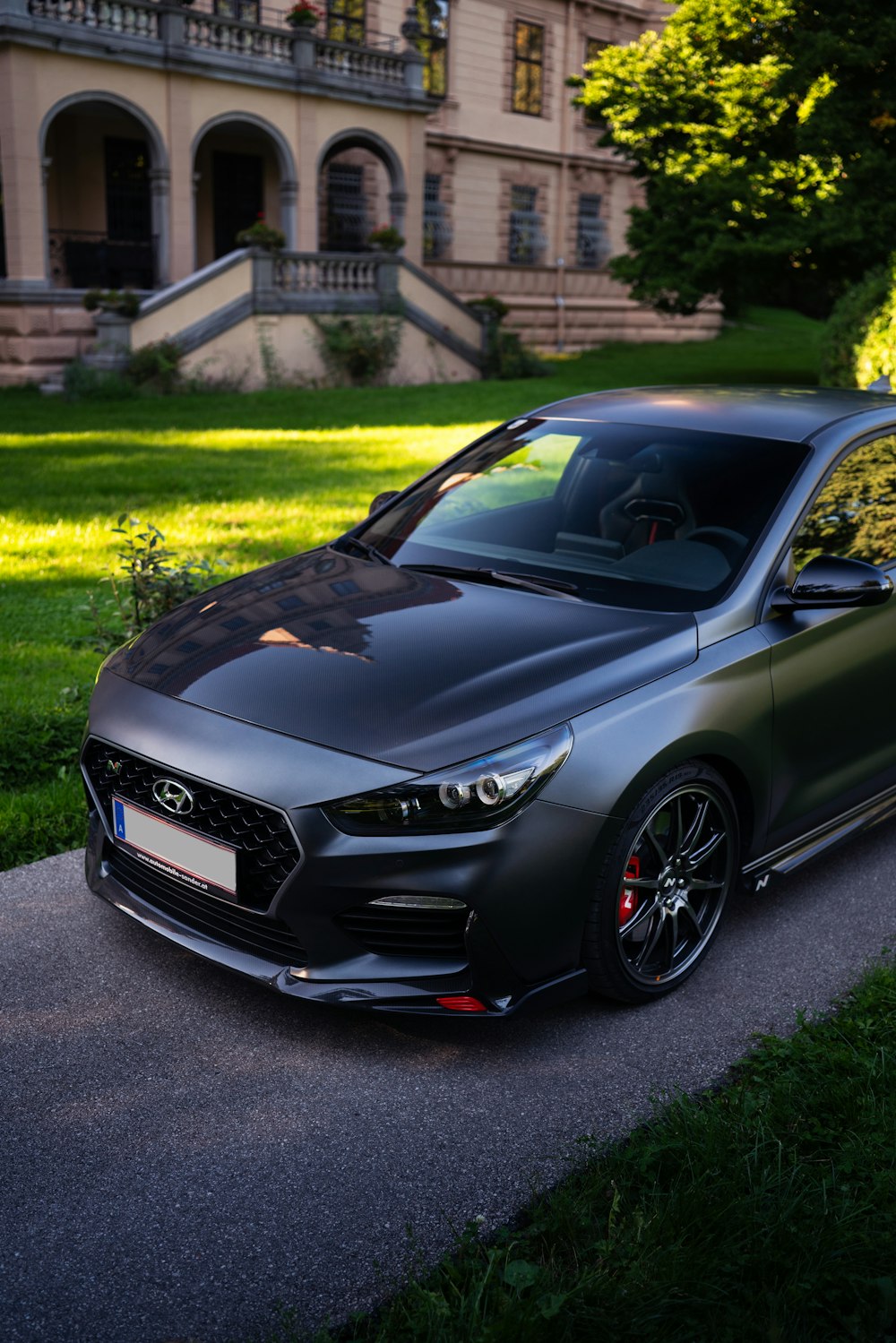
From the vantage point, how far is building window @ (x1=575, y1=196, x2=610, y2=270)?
1378 inches

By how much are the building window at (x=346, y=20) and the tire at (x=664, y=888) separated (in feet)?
89.5

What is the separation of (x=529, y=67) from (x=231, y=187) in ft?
32.5

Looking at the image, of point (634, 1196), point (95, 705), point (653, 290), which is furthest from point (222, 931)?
point (653, 290)

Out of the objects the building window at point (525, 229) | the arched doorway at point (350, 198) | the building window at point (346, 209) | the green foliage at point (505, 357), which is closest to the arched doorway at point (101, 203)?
the arched doorway at point (350, 198)

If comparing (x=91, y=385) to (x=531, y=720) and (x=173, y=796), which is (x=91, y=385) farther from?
(x=531, y=720)

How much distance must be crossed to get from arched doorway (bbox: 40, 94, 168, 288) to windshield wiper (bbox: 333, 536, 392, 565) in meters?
18.6

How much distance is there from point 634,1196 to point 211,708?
5.23 ft

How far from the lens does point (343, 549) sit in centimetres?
465

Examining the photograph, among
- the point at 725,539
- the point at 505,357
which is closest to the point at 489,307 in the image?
the point at 505,357

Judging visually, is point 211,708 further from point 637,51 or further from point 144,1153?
point 637,51

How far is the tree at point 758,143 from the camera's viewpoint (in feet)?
62.5

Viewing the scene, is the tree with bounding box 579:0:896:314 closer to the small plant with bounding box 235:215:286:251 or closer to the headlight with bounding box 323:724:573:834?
the small plant with bounding box 235:215:286:251

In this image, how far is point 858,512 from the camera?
440 cm

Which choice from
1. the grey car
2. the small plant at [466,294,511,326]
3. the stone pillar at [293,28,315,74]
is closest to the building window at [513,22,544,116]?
the stone pillar at [293,28,315,74]
